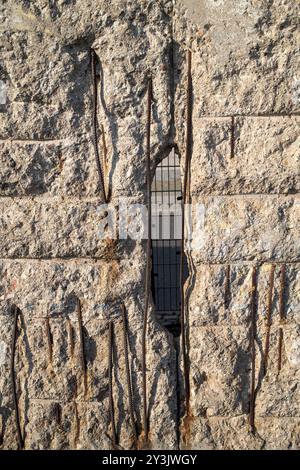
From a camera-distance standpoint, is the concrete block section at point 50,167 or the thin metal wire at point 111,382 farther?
the thin metal wire at point 111,382

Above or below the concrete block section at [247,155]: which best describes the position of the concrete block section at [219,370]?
below

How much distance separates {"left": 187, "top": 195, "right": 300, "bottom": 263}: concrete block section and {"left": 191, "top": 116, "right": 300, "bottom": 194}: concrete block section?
0.06 m

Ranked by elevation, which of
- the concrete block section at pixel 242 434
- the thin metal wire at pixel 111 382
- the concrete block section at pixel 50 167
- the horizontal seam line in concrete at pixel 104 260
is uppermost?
the concrete block section at pixel 50 167

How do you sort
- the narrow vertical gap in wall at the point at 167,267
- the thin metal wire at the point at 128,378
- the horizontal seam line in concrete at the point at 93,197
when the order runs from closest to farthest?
the horizontal seam line in concrete at the point at 93,197
the thin metal wire at the point at 128,378
the narrow vertical gap in wall at the point at 167,267

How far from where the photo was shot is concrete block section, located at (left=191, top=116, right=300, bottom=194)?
8.01 ft

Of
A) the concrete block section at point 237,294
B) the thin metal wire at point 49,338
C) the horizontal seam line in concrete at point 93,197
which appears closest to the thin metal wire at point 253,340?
the concrete block section at point 237,294

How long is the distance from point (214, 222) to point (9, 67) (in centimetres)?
129

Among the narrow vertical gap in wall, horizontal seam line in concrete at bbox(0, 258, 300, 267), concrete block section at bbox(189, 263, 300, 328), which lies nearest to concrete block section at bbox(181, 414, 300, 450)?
concrete block section at bbox(189, 263, 300, 328)

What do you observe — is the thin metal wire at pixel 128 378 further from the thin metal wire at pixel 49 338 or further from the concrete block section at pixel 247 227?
the concrete block section at pixel 247 227

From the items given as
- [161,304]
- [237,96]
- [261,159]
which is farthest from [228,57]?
[161,304]

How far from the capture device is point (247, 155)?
2471 mm

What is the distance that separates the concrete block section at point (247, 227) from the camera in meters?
2.51

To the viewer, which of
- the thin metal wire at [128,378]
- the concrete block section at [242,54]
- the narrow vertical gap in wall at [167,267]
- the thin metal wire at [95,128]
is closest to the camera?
the concrete block section at [242,54]

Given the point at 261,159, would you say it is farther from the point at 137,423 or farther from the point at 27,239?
the point at 137,423
